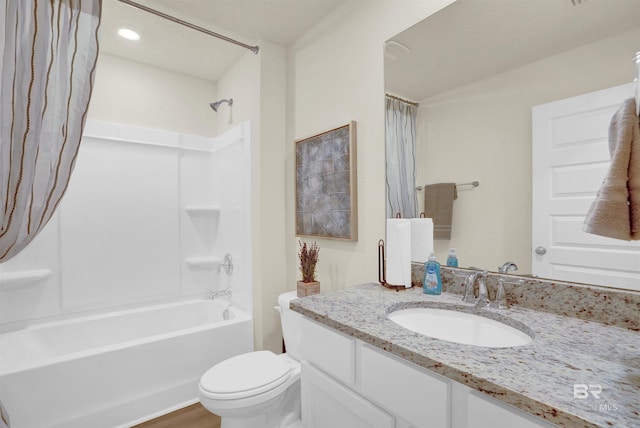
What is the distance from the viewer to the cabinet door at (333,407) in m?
0.92

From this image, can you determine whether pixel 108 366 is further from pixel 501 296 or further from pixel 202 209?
pixel 501 296

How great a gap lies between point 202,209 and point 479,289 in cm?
241

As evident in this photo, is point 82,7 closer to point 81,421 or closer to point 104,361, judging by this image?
point 104,361

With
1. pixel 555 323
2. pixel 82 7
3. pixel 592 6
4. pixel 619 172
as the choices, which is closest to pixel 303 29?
pixel 82 7

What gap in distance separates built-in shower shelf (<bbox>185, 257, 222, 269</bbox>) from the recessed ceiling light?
5.98ft

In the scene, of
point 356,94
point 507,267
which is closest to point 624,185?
point 507,267

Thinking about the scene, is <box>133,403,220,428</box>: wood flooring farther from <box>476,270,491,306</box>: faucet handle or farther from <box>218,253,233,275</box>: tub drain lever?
<box>476,270,491,306</box>: faucet handle

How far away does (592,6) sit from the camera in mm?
981

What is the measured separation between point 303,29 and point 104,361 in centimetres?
246

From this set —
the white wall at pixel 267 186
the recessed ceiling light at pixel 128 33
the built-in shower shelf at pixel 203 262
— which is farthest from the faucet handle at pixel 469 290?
the recessed ceiling light at pixel 128 33

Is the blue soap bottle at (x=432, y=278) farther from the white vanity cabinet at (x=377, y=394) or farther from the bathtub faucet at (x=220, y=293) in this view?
the bathtub faucet at (x=220, y=293)

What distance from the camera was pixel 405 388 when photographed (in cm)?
83

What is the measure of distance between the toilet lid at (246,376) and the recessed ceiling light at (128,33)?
2.33 meters

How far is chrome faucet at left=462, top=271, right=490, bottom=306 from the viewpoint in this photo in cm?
116
